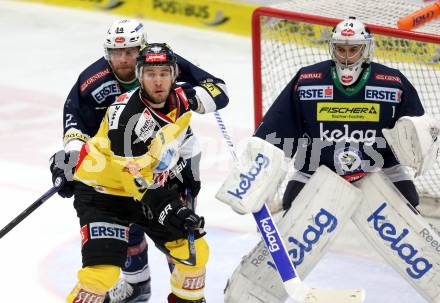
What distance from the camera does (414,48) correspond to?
6.05 metres

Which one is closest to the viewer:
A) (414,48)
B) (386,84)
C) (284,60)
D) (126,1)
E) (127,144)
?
(127,144)

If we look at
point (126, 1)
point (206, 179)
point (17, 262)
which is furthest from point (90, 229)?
point (126, 1)

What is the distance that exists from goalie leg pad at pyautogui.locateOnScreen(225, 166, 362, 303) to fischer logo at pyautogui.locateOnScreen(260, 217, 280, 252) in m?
0.23

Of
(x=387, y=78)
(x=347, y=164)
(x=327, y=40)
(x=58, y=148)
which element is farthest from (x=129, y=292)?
(x=58, y=148)

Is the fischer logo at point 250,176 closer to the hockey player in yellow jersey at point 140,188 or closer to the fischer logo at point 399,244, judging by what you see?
the hockey player in yellow jersey at point 140,188

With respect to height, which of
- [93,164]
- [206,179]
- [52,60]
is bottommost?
[52,60]

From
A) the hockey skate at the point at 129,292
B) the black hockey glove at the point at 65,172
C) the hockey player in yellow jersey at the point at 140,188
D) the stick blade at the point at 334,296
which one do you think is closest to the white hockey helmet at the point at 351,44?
the hockey player in yellow jersey at the point at 140,188

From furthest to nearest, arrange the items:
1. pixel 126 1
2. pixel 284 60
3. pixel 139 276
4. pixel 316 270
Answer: pixel 126 1 < pixel 284 60 < pixel 316 270 < pixel 139 276

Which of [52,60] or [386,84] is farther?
[52,60]

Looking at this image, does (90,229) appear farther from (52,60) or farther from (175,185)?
(52,60)

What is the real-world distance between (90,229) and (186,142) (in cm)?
71

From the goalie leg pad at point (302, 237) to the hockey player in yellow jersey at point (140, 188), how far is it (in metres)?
0.22

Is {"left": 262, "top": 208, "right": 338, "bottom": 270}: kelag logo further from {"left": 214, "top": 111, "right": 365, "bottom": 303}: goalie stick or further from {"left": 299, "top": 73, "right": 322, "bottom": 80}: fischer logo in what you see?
{"left": 299, "top": 73, "right": 322, "bottom": 80}: fischer logo

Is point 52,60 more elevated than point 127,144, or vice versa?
point 127,144
